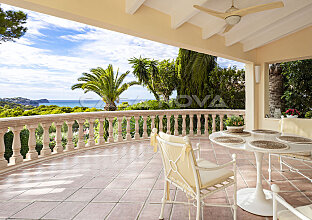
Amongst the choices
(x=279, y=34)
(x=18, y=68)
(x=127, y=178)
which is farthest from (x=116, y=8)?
(x=18, y=68)

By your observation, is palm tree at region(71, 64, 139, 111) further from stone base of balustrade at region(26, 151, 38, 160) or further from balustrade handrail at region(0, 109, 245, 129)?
stone base of balustrade at region(26, 151, 38, 160)

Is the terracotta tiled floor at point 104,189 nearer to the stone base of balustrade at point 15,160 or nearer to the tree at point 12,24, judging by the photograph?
the stone base of balustrade at point 15,160

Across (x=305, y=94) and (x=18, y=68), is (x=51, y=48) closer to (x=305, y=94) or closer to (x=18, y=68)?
(x=18, y=68)

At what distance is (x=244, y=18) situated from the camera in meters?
3.84

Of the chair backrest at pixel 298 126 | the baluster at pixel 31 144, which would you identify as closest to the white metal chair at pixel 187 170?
the chair backrest at pixel 298 126

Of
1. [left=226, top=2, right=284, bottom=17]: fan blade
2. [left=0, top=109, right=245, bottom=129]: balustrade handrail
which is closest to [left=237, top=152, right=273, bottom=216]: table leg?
[left=226, top=2, right=284, bottom=17]: fan blade

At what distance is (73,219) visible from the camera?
1.87 m

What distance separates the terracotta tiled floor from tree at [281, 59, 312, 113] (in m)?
4.40

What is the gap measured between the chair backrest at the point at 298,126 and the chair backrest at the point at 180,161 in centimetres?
228

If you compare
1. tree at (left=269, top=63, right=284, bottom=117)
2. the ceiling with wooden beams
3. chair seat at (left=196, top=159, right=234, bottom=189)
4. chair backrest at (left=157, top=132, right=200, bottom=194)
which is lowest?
chair seat at (left=196, top=159, right=234, bottom=189)

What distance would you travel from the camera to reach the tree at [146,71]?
440 inches

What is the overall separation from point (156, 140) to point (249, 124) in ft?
14.2

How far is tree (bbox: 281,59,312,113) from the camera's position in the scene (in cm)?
655

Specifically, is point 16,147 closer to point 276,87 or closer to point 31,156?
point 31,156
